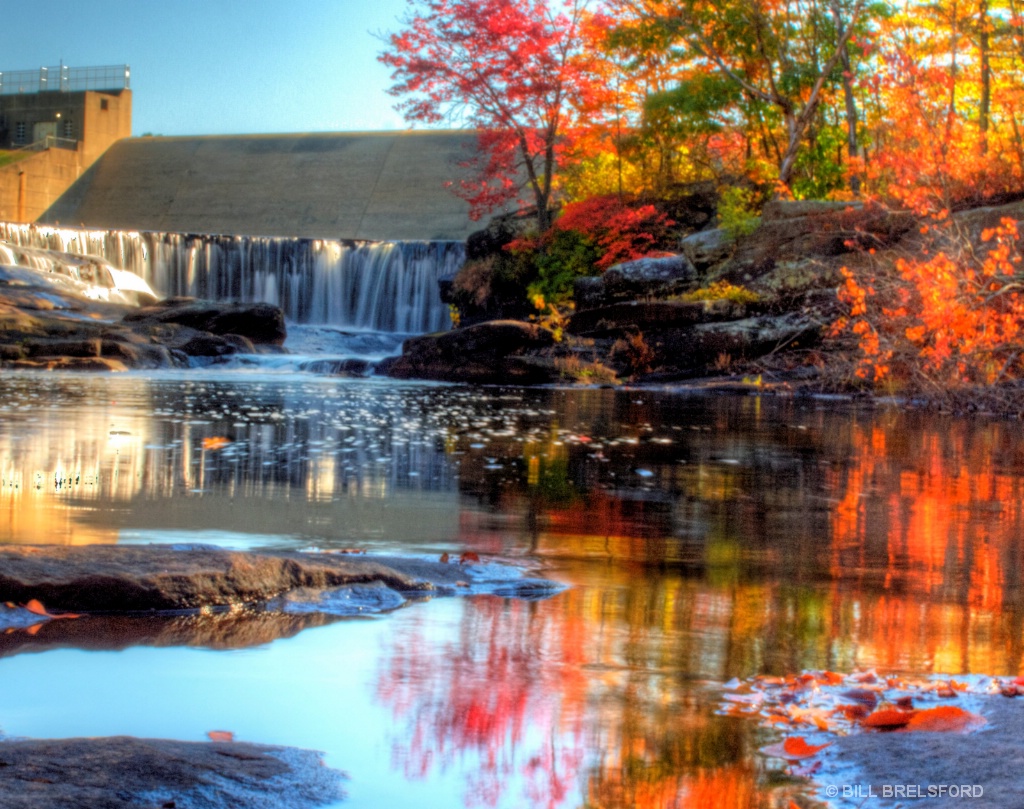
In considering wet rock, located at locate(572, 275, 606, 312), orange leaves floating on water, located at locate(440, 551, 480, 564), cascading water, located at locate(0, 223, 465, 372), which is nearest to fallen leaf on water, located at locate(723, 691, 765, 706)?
orange leaves floating on water, located at locate(440, 551, 480, 564)

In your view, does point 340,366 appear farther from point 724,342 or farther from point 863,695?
point 863,695

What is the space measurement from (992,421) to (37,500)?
11.5 metres

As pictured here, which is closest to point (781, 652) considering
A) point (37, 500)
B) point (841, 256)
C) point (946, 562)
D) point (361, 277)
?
point (946, 562)

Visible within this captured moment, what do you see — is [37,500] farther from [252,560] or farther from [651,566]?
[651,566]

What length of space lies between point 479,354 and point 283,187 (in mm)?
27335

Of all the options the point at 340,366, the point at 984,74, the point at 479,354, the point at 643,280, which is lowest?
the point at 340,366

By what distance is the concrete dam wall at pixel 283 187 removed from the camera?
1768 inches

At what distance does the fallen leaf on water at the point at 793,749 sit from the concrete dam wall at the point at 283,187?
40.3m

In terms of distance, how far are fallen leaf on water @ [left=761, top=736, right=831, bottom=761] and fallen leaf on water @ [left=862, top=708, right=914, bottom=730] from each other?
0.15 m

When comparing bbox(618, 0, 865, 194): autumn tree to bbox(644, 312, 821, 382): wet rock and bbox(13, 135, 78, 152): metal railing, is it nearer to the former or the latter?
bbox(644, 312, 821, 382): wet rock

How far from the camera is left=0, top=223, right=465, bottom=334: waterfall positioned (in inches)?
1304

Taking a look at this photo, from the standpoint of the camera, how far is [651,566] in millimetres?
4828

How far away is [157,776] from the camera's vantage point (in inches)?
86.2

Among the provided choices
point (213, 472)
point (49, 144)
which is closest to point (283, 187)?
point (49, 144)
